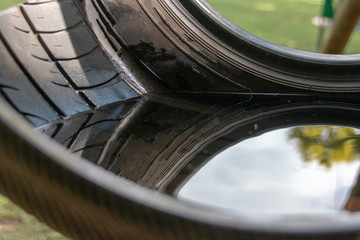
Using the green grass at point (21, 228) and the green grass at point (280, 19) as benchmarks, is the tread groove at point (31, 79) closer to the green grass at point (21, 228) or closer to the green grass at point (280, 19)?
the green grass at point (21, 228)

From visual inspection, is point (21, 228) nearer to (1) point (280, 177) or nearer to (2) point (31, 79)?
(2) point (31, 79)

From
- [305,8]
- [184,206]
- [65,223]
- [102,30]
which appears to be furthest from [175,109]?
[305,8]

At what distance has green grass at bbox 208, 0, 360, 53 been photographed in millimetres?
3252

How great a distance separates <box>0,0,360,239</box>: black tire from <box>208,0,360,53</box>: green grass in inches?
71.6

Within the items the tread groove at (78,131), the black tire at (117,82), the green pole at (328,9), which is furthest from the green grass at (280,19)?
the tread groove at (78,131)

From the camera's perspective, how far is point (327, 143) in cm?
104

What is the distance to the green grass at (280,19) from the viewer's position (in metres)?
3.25

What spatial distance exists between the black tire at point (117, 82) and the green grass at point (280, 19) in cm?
182

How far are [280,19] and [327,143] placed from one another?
9.51 feet

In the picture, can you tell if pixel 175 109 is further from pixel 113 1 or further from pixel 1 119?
pixel 1 119

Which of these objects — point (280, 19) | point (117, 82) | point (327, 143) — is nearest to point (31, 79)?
point (117, 82)

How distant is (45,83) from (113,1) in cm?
32

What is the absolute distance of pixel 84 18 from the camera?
119cm

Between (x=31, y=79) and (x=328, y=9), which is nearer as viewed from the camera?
(x=31, y=79)
